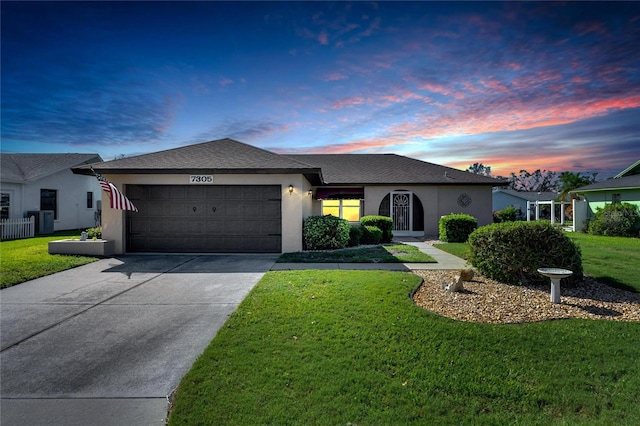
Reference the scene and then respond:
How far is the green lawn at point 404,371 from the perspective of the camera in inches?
118

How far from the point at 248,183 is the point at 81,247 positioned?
6291mm

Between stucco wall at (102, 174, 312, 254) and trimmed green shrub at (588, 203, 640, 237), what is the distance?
19448 millimetres

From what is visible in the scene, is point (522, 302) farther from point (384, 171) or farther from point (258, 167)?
point (384, 171)

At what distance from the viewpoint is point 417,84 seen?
1238 centimetres

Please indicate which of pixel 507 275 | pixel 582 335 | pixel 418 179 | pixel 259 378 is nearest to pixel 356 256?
pixel 507 275

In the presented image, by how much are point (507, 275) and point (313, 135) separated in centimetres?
1168

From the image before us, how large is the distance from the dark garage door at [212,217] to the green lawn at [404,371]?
6.86 metres

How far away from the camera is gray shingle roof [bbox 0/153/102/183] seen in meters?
18.5

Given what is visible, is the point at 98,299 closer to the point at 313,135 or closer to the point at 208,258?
the point at 208,258

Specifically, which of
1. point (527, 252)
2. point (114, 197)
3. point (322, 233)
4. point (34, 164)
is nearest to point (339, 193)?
point (322, 233)

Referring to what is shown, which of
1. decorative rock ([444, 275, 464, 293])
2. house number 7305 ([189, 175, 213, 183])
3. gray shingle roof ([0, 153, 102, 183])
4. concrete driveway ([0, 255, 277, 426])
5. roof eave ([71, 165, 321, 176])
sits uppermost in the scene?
gray shingle roof ([0, 153, 102, 183])

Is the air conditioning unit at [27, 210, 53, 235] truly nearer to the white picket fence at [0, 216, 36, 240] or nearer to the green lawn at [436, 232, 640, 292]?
the white picket fence at [0, 216, 36, 240]

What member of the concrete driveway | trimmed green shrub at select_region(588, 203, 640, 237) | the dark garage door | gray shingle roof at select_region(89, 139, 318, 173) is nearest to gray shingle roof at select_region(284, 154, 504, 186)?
gray shingle roof at select_region(89, 139, 318, 173)

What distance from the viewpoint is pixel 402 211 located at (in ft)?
64.3
